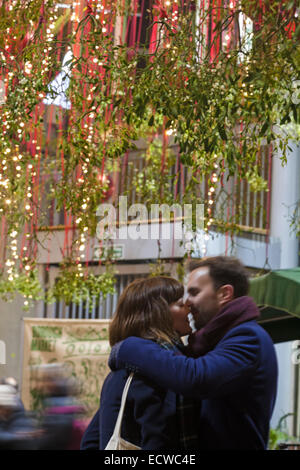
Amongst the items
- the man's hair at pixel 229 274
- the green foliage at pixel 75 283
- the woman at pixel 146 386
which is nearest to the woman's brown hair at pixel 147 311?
the woman at pixel 146 386

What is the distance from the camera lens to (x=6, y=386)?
6391mm

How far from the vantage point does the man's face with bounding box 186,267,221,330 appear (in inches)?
97.4

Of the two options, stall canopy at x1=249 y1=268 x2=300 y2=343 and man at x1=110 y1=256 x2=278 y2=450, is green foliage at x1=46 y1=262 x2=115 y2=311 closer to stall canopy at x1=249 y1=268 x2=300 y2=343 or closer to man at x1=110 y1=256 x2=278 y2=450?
stall canopy at x1=249 y1=268 x2=300 y2=343

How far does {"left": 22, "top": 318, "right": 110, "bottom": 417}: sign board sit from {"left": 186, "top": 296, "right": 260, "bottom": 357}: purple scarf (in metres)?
4.63

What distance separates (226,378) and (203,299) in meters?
0.38

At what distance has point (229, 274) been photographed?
252 cm

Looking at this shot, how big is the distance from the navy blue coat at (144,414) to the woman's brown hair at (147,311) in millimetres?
139

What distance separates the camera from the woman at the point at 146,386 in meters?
2.23

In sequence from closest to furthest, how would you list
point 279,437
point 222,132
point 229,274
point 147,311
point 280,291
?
point 147,311, point 229,274, point 222,132, point 280,291, point 279,437

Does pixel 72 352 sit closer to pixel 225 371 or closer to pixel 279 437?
pixel 279 437

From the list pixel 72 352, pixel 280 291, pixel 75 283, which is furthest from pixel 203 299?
pixel 72 352

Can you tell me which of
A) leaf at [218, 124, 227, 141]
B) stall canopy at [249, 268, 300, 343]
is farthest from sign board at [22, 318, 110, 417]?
leaf at [218, 124, 227, 141]

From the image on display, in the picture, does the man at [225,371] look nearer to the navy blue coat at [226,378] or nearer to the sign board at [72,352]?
the navy blue coat at [226,378]
